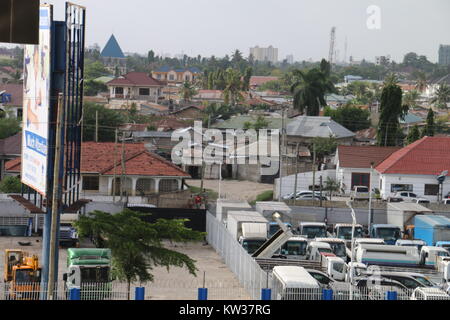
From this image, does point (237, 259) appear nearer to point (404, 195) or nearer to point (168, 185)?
point (168, 185)

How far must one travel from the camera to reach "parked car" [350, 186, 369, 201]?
3564 centimetres

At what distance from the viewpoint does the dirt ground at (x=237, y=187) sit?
38.9 meters

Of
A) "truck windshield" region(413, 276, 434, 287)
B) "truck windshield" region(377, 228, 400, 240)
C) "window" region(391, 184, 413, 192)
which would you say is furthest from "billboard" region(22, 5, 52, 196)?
"window" region(391, 184, 413, 192)

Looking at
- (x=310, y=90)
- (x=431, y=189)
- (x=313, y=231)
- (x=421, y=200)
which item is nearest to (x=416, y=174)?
(x=431, y=189)

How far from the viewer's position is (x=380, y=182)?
123ft

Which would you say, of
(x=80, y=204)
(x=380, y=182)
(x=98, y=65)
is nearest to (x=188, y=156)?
(x=380, y=182)

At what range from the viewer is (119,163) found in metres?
34.8

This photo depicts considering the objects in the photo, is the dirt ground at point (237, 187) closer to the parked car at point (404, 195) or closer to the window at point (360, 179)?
the window at point (360, 179)

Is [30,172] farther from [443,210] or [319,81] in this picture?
[319,81]

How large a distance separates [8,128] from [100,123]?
531 centimetres

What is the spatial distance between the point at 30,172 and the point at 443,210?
680 inches

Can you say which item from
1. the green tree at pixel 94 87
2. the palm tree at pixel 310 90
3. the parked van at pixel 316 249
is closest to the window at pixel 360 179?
the parked van at pixel 316 249

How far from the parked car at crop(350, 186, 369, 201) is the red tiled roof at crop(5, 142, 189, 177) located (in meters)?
6.80

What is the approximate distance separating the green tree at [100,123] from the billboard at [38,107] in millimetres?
27685
